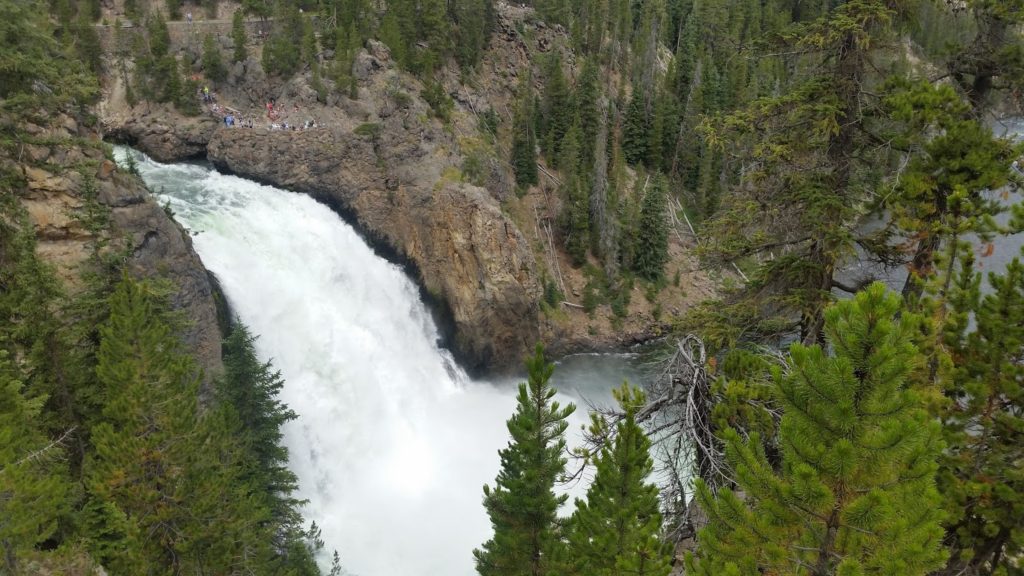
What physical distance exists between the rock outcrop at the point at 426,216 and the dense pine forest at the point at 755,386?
17.8 m

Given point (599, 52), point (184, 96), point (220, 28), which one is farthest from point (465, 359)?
point (599, 52)

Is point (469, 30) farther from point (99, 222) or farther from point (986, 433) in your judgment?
point (986, 433)

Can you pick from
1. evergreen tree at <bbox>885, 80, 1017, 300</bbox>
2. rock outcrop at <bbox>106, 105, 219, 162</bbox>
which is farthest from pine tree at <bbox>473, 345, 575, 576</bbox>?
rock outcrop at <bbox>106, 105, 219, 162</bbox>

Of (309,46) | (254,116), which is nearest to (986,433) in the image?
(254,116)

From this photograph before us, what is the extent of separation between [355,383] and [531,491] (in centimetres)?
2067

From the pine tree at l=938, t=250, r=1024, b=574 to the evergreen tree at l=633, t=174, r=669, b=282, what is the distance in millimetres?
43245

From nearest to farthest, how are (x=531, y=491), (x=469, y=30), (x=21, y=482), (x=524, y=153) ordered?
(x=21, y=482)
(x=531, y=491)
(x=524, y=153)
(x=469, y=30)

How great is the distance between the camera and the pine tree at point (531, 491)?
11508 millimetres

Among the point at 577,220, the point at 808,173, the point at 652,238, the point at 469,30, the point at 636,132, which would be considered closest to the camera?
the point at 808,173

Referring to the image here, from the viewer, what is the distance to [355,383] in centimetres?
3094

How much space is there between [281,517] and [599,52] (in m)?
62.9

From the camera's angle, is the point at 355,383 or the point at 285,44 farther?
the point at 285,44

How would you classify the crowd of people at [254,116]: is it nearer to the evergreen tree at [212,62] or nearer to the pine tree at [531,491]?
the evergreen tree at [212,62]

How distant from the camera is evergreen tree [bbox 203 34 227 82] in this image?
137 feet
